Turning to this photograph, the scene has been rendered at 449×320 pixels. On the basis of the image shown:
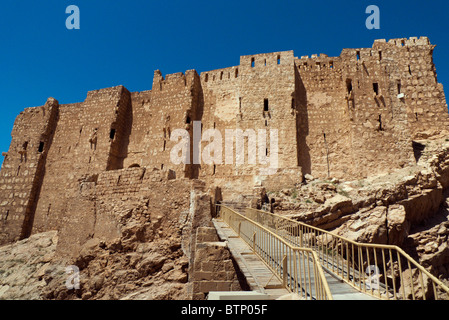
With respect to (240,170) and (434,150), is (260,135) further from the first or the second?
(434,150)

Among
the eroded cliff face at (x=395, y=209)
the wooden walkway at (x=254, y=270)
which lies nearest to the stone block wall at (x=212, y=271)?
the wooden walkway at (x=254, y=270)

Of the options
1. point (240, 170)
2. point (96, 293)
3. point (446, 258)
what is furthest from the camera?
point (240, 170)

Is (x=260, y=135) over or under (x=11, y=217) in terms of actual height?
over

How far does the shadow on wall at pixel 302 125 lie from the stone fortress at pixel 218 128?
0.08 metres

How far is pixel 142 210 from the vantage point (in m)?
12.5

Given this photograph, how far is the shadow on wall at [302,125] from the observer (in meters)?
19.2

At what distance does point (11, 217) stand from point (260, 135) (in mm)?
20370

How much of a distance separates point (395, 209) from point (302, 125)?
864cm

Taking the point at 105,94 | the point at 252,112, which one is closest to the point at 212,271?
the point at 252,112

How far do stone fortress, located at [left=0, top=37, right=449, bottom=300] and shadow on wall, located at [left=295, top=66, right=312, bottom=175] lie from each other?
8 cm

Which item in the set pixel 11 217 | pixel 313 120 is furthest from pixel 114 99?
pixel 313 120

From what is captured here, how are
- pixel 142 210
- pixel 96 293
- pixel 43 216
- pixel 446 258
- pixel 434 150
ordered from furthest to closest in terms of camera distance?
pixel 43 216
pixel 434 150
pixel 446 258
pixel 142 210
pixel 96 293

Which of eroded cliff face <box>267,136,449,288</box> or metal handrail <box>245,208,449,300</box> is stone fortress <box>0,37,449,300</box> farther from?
metal handrail <box>245,208,449,300</box>
